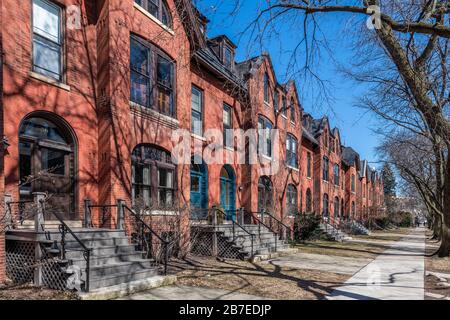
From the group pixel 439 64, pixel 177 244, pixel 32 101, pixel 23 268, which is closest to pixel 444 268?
pixel 439 64

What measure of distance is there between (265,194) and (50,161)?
14566mm

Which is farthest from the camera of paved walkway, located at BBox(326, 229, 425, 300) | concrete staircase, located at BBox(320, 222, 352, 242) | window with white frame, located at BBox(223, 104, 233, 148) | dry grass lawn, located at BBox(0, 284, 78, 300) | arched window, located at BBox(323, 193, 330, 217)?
arched window, located at BBox(323, 193, 330, 217)

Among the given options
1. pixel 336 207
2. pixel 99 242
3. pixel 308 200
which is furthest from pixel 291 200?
pixel 99 242

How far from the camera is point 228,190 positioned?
19.2m

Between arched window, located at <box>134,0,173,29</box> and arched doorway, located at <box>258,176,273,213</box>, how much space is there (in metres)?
10.9

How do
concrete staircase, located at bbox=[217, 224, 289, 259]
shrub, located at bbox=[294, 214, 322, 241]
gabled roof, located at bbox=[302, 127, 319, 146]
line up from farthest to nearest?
gabled roof, located at bbox=[302, 127, 319, 146] → shrub, located at bbox=[294, 214, 322, 241] → concrete staircase, located at bbox=[217, 224, 289, 259]

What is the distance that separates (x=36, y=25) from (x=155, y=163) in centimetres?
566

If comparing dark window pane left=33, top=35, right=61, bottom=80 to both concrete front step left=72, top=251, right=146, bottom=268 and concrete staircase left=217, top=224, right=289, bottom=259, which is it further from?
concrete staircase left=217, top=224, right=289, bottom=259

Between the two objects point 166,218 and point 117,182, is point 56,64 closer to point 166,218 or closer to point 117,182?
point 117,182

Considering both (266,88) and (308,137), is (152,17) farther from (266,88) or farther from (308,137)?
(308,137)

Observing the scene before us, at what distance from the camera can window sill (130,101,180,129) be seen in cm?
1213

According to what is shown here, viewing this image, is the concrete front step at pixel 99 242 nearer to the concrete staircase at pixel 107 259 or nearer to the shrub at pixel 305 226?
the concrete staircase at pixel 107 259

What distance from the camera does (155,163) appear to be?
13227 mm

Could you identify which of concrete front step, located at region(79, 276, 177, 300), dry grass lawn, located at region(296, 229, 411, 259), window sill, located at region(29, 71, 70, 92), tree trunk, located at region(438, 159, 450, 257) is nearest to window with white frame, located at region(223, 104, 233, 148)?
dry grass lawn, located at region(296, 229, 411, 259)
